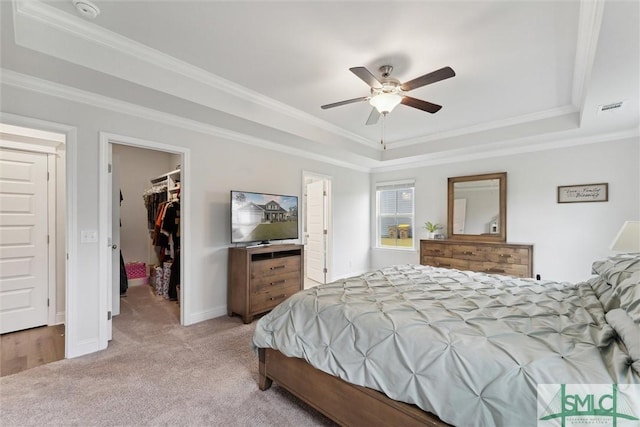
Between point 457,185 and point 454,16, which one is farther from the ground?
point 454,16

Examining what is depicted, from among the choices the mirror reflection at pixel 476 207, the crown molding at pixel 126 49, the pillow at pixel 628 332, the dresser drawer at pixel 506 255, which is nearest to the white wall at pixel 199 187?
the crown molding at pixel 126 49

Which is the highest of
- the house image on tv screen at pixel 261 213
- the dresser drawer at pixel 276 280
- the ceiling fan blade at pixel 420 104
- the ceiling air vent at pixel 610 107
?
the ceiling air vent at pixel 610 107

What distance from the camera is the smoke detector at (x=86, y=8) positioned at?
71.2 inches

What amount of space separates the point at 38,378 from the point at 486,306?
327 centimetres

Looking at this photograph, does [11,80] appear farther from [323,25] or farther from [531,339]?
[531,339]

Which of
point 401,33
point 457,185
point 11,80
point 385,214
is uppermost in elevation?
point 401,33

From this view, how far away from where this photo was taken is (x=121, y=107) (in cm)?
281

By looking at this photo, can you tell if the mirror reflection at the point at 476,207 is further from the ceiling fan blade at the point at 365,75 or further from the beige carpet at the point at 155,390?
the beige carpet at the point at 155,390

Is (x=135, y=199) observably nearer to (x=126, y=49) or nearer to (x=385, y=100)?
(x=126, y=49)

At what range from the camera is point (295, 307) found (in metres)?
1.99

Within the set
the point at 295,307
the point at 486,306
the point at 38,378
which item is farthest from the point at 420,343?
the point at 38,378

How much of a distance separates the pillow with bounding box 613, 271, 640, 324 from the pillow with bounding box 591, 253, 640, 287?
9cm

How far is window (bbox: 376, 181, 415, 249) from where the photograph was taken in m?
5.58
